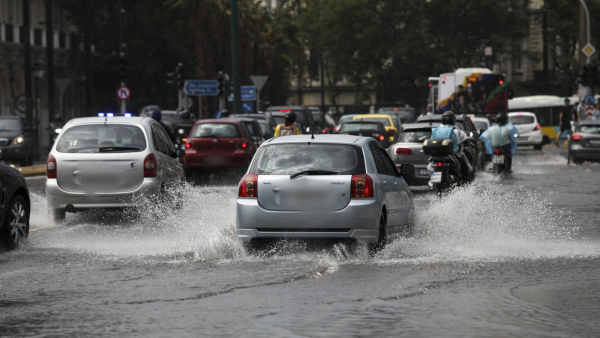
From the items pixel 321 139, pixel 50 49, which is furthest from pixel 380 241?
pixel 50 49

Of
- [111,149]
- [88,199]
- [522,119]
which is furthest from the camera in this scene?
[522,119]

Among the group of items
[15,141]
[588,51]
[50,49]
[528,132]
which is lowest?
[528,132]

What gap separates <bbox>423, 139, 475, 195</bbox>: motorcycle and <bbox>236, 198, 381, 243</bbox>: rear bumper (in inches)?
328

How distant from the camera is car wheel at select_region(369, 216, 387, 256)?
1259 centimetres

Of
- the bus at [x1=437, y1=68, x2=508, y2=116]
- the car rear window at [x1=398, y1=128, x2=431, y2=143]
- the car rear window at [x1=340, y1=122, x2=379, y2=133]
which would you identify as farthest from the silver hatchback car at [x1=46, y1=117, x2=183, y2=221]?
the bus at [x1=437, y1=68, x2=508, y2=116]

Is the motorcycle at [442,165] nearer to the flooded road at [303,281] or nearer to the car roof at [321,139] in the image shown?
the flooded road at [303,281]

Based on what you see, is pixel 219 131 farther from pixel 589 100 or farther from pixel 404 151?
pixel 589 100

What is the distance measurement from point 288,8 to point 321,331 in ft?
279

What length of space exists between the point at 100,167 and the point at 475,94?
1260 inches

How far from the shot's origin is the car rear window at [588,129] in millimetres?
35969

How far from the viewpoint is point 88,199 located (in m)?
17.0

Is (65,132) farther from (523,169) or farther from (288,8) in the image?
(288,8)

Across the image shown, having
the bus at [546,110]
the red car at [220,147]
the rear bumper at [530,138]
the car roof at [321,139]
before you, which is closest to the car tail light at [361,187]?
the car roof at [321,139]

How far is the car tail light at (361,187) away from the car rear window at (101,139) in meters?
5.60
